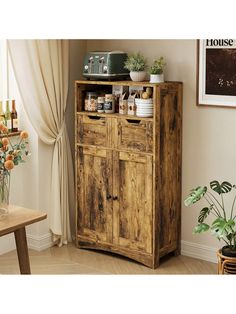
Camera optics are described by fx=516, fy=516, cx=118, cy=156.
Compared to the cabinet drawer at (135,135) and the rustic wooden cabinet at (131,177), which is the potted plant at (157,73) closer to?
the rustic wooden cabinet at (131,177)

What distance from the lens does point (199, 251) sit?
14.7 feet

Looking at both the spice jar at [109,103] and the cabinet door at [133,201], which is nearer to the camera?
the cabinet door at [133,201]

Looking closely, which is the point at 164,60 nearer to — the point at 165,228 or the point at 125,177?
the point at 125,177

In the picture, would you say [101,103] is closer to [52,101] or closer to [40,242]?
[52,101]

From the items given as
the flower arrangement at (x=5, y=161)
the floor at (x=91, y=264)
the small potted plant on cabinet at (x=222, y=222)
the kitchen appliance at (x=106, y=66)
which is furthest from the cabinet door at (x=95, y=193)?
the flower arrangement at (x=5, y=161)

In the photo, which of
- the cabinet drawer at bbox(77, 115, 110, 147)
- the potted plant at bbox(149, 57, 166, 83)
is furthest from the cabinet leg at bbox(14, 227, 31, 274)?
the potted plant at bbox(149, 57, 166, 83)

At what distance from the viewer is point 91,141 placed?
4496mm

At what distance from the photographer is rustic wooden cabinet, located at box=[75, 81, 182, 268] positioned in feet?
13.6

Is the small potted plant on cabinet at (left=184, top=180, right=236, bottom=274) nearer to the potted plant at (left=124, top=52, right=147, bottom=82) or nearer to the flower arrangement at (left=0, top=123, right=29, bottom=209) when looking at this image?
the potted plant at (left=124, top=52, right=147, bottom=82)

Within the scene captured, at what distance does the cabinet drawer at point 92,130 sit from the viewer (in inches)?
173

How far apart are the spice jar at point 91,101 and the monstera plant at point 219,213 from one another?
1.17 meters

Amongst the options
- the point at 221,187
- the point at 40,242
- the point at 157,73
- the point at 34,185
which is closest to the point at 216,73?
the point at 157,73
